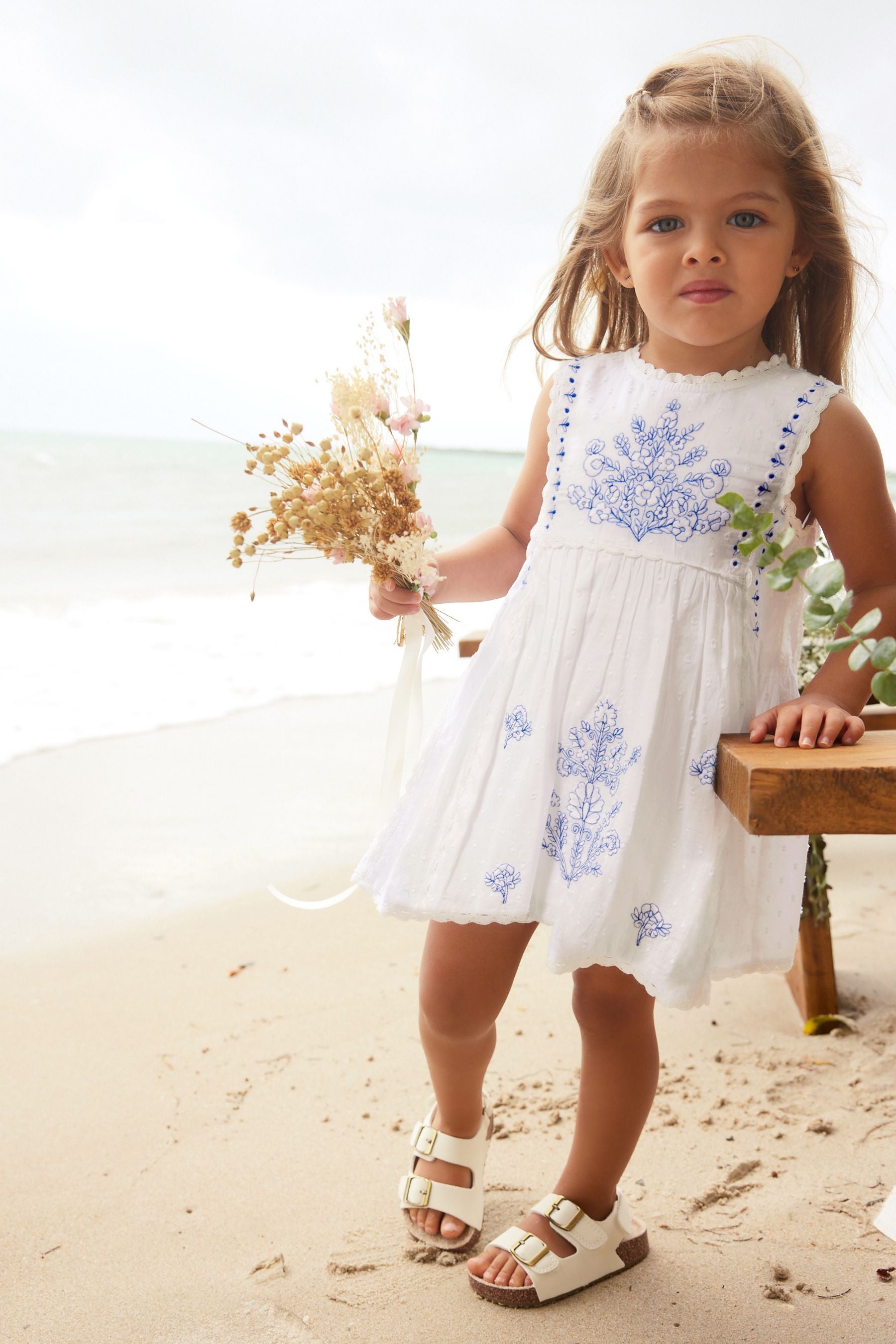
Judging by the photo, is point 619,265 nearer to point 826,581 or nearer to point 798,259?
point 798,259

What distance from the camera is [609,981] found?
149cm

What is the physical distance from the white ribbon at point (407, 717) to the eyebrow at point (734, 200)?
2.17ft

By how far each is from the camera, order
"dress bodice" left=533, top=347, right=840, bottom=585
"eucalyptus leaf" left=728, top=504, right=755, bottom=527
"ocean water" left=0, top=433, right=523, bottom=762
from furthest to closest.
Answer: "ocean water" left=0, top=433, right=523, bottom=762 < "dress bodice" left=533, top=347, right=840, bottom=585 < "eucalyptus leaf" left=728, top=504, right=755, bottom=527

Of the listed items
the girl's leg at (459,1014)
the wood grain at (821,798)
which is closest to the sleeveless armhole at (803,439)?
the wood grain at (821,798)

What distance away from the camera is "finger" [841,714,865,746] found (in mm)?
1104

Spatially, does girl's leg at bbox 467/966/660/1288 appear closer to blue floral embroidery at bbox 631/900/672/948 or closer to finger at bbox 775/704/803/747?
blue floral embroidery at bbox 631/900/672/948

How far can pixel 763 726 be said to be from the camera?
3.85ft

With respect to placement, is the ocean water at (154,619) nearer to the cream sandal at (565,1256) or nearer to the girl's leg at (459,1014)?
the girl's leg at (459,1014)

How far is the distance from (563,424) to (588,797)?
1.84ft

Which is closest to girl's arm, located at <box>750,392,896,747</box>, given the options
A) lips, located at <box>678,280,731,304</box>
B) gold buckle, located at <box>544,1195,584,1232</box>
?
lips, located at <box>678,280,731,304</box>

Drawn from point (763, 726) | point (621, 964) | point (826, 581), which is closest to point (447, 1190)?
point (621, 964)

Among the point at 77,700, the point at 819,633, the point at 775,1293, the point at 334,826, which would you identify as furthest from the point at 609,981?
the point at 77,700

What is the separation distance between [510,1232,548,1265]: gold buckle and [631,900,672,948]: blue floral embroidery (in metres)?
0.54

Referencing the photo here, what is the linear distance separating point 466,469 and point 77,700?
19086 mm
